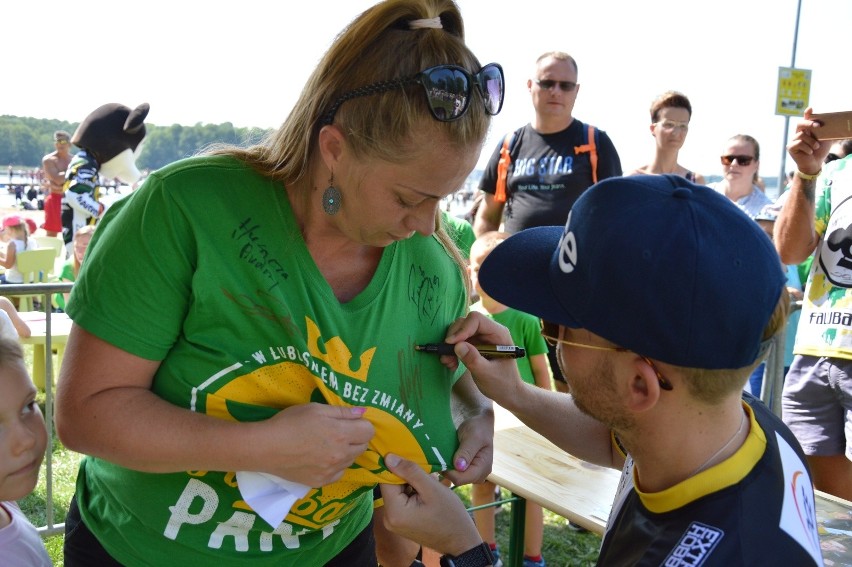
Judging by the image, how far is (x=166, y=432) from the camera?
1.25 m

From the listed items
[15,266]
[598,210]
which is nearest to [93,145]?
[15,266]

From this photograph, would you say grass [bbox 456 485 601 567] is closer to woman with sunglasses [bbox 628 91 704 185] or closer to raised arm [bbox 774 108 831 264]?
raised arm [bbox 774 108 831 264]

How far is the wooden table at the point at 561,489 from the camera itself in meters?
1.96

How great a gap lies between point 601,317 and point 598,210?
0.59 feet

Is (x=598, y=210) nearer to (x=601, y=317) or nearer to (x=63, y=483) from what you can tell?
(x=601, y=317)

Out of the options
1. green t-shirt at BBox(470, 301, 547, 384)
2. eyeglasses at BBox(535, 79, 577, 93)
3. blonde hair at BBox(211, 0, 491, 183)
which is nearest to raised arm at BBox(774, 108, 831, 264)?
green t-shirt at BBox(470, 301, 547, 384)

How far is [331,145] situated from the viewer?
143cm

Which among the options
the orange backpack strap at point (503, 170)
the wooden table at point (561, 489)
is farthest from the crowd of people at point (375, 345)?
the orange backpack strap at point (503, 170)

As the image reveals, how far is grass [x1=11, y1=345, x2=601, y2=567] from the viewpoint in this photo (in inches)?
150

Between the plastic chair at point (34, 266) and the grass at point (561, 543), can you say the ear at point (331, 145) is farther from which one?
the plastic chair at point (34, 266)

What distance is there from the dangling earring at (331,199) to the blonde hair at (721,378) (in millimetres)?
729

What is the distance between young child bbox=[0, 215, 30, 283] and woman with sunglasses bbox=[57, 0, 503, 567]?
760 cm

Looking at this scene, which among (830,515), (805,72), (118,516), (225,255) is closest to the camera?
(225,255)

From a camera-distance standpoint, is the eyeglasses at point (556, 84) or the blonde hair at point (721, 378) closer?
the blonde hair at point (721, 378)
